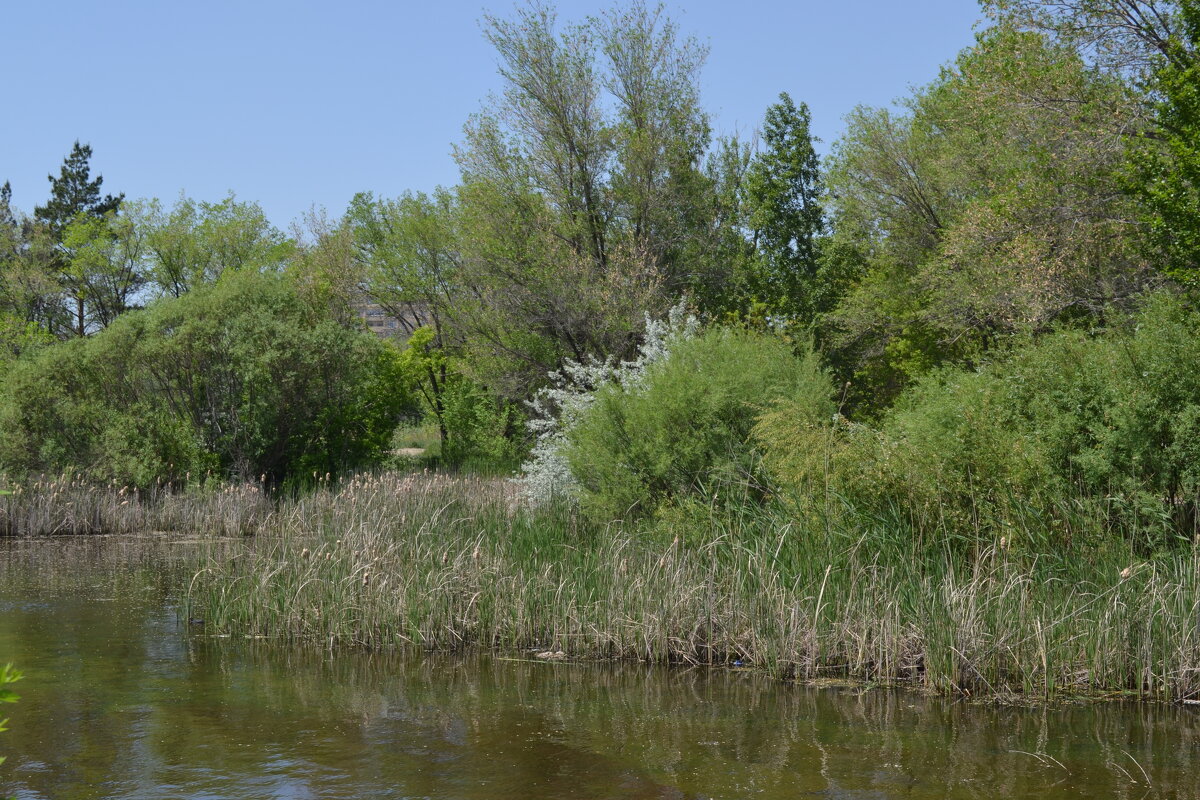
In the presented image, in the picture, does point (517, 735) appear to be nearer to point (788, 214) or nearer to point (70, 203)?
point (788, 214)

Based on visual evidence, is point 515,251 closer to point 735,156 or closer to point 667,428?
point 735,156

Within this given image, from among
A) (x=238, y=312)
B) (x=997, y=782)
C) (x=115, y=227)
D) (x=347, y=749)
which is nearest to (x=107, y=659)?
(x=347, y=749)

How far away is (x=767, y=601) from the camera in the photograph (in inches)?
390

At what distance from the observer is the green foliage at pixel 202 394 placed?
23.7 meters

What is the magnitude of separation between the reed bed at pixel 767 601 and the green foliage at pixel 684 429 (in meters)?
1.17

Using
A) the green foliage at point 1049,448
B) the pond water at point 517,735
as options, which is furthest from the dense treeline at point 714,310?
the pond water at point 517,735

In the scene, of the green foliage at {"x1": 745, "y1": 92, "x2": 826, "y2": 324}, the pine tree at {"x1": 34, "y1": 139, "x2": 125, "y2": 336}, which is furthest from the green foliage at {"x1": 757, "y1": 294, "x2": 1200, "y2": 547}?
the pine tree at {"x1": 34, "y1": 139, "x2": 125, "y2": 336}

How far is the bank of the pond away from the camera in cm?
869

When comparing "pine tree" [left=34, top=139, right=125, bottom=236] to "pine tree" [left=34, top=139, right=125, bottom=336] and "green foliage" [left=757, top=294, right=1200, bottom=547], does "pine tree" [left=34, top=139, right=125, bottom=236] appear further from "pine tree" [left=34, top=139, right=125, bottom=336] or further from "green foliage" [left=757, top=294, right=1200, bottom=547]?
"green foliage" [left=757, top=294, right=1200, bottom=547]

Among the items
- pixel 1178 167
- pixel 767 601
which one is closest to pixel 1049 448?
pixel 767 601

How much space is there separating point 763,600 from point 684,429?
4.86 meters

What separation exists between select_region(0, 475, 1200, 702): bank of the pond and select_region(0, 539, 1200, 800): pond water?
0.32 m

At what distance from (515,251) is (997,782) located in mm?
22086

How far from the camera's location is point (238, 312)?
85.1 feet
